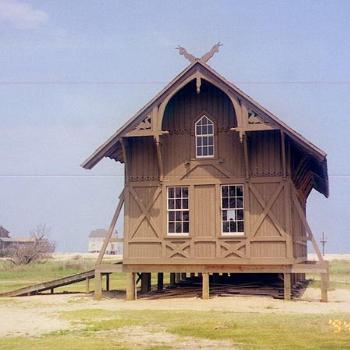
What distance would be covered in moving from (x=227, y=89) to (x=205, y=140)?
2628 mm

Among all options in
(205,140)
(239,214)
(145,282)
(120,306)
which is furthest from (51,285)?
(205,140)

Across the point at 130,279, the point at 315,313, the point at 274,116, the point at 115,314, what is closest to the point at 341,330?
the point at 315,313

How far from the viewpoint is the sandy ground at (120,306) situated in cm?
1675

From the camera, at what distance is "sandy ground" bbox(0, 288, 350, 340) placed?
55.0ft

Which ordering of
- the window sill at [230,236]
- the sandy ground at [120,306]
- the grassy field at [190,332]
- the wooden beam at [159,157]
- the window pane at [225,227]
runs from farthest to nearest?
the window pane at [225,227], the wooden beam at [159,157], the window sill at [230,236], the sandy ground at [120,306], the grassy field at [190,332]

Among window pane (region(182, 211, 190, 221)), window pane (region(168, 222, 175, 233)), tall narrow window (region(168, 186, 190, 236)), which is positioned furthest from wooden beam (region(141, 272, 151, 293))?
window pane (region(182, 211, 190, 221))

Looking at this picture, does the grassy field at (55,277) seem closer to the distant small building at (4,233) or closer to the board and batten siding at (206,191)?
the board and batten siding at (206,191)

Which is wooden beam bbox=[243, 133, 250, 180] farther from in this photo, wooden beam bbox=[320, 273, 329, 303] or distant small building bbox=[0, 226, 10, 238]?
distant small building bbox=[0, 226, 10, 238]

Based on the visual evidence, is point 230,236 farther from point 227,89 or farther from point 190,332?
point 190,332

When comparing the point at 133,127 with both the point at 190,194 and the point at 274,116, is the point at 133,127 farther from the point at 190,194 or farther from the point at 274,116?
the point at 274,116

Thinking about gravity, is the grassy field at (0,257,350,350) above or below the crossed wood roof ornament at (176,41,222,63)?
below

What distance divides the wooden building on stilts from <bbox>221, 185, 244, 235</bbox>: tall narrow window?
42mm

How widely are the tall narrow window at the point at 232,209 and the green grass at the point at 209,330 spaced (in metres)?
5.40

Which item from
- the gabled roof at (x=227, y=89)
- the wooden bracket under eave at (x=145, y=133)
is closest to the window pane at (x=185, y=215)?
the wooden bracket under eave at (x=145, y=133)
